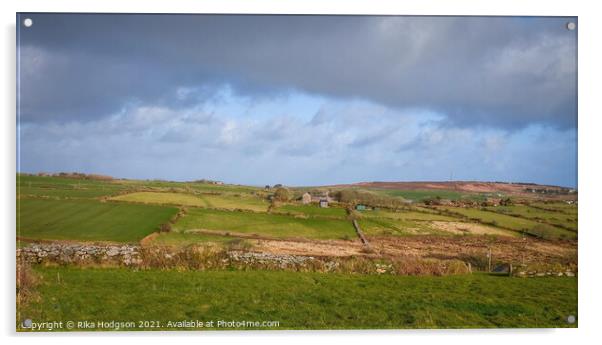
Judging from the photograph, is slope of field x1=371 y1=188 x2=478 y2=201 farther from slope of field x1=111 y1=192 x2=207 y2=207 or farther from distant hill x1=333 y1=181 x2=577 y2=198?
slope of field x1=111 y1=192 x2=207 y2=207

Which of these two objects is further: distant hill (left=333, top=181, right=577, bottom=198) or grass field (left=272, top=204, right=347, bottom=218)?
grass field (left=272, top=204, right=347, bottom=218)

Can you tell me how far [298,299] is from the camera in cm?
548

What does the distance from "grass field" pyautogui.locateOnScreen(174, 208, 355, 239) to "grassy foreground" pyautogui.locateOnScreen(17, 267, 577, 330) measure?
650mm

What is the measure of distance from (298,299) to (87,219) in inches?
133

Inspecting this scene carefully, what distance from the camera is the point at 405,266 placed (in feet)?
20.5

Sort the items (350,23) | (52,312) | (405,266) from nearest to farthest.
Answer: (52,312) < (350,23) < (405,266)

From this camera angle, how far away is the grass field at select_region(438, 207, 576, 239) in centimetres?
622

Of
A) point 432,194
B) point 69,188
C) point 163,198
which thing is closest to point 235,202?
point 163,198

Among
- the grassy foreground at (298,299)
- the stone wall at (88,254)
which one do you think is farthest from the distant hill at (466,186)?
the stone wall at (88,254)

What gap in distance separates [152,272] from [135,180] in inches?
56.1

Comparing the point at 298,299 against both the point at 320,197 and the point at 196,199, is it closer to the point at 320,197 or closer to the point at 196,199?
the point at 320,197

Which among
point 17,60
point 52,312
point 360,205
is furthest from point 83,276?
point 360,205

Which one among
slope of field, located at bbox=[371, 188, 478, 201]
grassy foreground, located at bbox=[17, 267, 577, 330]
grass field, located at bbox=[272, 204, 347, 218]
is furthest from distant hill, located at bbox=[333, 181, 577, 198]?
grassy foreground, located at bbox=[17, 267, 577, 330]
